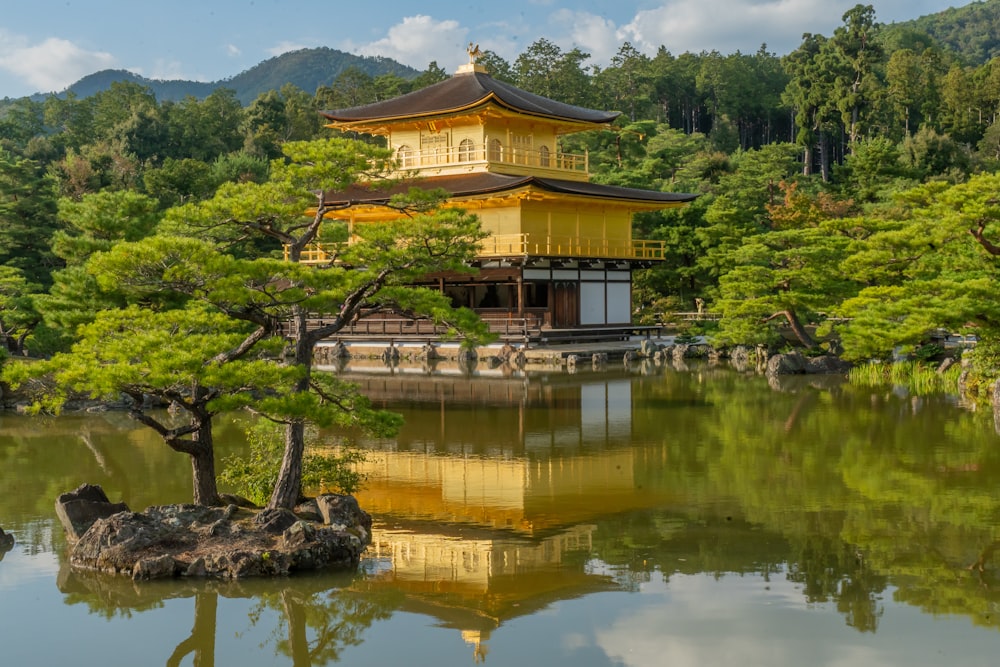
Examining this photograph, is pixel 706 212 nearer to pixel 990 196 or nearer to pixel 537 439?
pixel 990 196

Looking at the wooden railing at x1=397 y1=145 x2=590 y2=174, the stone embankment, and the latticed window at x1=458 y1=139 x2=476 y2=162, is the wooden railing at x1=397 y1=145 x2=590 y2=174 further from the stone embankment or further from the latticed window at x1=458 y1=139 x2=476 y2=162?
the stone embankment

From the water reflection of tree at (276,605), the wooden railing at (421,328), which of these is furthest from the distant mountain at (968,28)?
the water reflection of tree at (276,605)

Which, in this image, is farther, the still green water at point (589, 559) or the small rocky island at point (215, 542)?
the small rocky island at point (215, 542)

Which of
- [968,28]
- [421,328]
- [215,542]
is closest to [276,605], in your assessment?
[215,542]

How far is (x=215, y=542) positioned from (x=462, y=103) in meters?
23.5

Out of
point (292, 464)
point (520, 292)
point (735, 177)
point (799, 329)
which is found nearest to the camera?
point (292, 464)

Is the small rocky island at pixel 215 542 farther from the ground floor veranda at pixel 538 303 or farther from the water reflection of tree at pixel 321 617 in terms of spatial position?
the ground floor veranda at pixel 538 303

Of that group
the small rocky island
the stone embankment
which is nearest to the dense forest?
the stone embankment

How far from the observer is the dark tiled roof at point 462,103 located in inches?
1209

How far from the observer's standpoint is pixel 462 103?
100 ft

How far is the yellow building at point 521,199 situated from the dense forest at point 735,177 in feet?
9.68

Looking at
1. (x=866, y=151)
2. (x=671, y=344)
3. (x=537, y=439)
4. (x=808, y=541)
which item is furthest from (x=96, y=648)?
(x=866, y=151)

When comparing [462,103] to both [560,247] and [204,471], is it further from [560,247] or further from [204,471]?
[204,471]

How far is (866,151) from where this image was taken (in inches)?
1639
